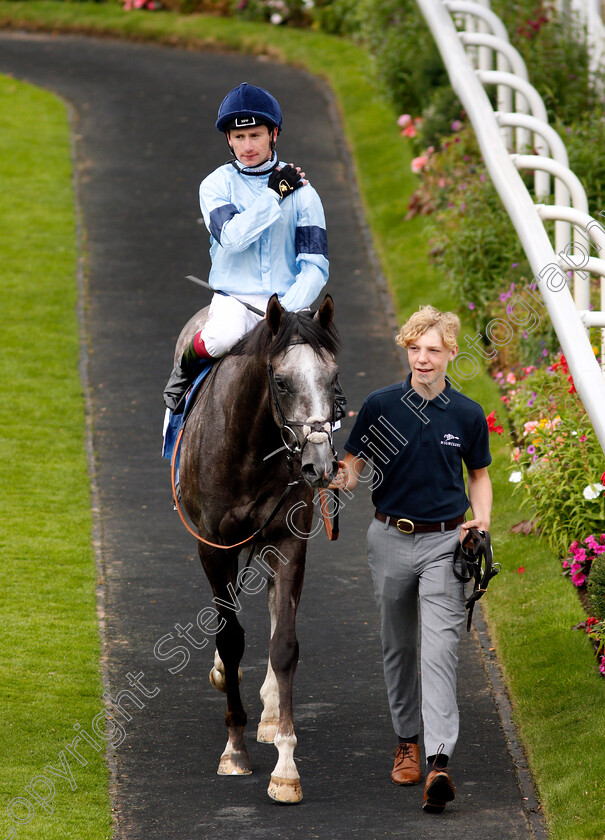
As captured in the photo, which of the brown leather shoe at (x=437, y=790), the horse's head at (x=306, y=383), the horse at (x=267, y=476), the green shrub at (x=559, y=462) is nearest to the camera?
the horse's head at (x=306, y=383)

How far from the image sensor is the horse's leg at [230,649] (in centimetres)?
582

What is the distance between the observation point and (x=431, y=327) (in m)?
5.43

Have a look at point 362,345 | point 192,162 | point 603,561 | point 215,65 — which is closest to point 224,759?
point 603,561

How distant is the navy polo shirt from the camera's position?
5.46 m

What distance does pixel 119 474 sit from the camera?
32.0ft

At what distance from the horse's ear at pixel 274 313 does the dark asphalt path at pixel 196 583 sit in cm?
214

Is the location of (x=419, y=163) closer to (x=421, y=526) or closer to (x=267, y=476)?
(x=267, y=476)

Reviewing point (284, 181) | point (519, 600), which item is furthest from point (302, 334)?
point (519, 600)

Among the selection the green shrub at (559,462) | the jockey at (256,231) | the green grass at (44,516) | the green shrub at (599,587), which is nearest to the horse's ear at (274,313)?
the jockey at (256,231)

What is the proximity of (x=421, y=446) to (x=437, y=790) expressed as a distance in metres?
1.47

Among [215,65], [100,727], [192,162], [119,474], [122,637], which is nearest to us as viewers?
[100,727]

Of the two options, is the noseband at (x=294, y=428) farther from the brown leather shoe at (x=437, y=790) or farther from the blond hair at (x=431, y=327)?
the brown leather shoe at (x=437, y=790)

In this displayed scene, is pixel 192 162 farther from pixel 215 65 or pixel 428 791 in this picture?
pixel 428 791

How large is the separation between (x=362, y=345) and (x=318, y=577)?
403cm
